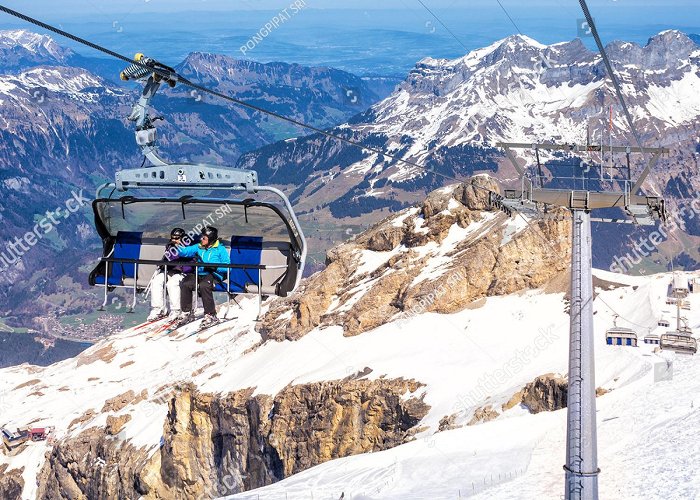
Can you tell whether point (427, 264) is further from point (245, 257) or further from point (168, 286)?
point (245, 257)

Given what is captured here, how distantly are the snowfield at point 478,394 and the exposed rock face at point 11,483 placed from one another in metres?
1.56

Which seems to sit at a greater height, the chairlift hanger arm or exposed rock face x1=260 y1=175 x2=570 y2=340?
the chairlift hanger arm

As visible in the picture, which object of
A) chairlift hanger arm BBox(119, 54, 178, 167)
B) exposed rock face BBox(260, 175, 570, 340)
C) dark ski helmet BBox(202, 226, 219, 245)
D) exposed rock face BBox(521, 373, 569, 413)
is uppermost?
chairlift hanger arm BBox(119, 54, 178, 167)

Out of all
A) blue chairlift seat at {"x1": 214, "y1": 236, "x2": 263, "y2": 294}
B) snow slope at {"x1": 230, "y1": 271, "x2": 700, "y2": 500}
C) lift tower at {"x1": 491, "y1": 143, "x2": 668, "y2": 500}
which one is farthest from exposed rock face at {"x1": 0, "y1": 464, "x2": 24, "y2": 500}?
lift tower at {"x1": 491, "y1": 143, "x2": 668, "y2": 500}

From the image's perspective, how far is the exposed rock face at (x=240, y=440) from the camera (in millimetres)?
90062

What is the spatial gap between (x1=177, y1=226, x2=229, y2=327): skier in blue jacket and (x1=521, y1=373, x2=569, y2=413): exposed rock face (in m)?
42.2

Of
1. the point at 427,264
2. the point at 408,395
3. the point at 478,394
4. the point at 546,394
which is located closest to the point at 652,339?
the point at 546,394

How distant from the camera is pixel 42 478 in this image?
13088 centimetres

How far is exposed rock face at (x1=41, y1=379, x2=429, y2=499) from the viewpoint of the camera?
295 ft

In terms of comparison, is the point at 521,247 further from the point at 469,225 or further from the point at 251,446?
the point at 251,446

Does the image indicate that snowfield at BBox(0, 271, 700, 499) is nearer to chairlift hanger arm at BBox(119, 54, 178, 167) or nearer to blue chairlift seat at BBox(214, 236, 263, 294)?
blue chairlift seat at BBox(214, 236, 263, 294)

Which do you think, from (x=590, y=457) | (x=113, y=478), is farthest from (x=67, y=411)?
(x=590, y=457)

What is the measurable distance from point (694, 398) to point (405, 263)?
60.3m

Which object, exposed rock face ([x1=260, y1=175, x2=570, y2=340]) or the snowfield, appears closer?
the snowfield
